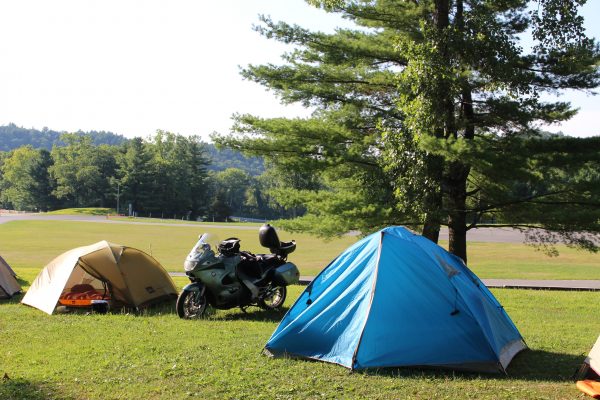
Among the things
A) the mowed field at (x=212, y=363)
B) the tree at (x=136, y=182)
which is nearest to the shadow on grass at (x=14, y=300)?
the mowed field at (x=212, y=363)

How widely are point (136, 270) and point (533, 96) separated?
30.6ft

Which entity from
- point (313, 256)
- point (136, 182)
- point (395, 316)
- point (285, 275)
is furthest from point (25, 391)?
point (136, 182)

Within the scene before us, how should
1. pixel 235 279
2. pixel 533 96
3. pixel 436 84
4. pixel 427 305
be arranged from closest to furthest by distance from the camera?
pixel 427 305 < pixel 235 279 < pixel 436 84 < pixel 533 96

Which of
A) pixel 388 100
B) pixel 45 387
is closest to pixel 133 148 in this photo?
pixel 388 100

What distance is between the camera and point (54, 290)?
32.3ft

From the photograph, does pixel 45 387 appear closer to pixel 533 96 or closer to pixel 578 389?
pixel 578 389

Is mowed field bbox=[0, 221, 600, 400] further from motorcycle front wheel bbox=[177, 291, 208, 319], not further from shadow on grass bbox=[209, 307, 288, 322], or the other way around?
motorcycle front wheel bbox=[177, 291, 208, 319]

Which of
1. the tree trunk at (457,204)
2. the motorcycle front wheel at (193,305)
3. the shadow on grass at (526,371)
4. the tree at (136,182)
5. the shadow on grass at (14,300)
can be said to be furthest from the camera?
the tree at (136,182)

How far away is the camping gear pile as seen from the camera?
519 centimetres

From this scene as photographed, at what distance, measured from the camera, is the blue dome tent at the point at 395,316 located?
5.93 m

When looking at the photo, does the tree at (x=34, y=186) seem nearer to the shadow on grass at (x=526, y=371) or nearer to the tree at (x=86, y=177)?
Answer: the tree at (x=86, y=177)

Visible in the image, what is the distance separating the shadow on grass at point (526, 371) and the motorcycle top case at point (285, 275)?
419 centimetres

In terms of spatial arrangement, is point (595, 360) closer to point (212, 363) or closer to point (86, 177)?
point (212, 363)

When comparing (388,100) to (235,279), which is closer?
(235,279)
